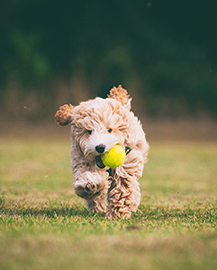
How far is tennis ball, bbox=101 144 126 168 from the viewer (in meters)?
3.77

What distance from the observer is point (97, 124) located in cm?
383

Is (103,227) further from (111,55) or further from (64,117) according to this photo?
(111,55)

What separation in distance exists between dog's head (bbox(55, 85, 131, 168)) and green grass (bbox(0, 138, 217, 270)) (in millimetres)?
572

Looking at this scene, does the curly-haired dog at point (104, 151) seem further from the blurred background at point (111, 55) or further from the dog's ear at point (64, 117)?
the blurred background at point (111, 55)

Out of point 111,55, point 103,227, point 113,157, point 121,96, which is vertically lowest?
point 103,227

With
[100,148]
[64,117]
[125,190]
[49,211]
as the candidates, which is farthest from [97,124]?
[49,211]

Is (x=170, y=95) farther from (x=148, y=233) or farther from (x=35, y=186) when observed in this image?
(x=148, y=233)

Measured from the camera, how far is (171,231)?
3.30 meters

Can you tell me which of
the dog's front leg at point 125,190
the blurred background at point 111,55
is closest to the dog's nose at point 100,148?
the dog's front leg at point 125,190

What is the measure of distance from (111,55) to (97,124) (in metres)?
15.6

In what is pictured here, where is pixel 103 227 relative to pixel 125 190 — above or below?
below

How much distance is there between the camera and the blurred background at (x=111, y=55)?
18.0 meters

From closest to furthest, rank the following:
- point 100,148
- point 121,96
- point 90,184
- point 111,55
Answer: point 100,148, point 90,184, point 121,96, point 111,55

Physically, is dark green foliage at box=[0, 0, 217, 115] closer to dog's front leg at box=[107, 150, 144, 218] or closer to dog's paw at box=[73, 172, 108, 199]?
dog's front leg at box=[107, 150, 144, 218]
